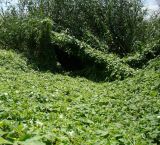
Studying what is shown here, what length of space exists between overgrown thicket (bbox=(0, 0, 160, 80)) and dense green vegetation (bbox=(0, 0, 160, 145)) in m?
0.04

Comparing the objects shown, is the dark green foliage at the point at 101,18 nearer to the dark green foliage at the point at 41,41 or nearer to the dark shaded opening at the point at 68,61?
the dark shaded opening at the point at 68,61

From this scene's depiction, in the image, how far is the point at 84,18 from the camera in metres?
20.7

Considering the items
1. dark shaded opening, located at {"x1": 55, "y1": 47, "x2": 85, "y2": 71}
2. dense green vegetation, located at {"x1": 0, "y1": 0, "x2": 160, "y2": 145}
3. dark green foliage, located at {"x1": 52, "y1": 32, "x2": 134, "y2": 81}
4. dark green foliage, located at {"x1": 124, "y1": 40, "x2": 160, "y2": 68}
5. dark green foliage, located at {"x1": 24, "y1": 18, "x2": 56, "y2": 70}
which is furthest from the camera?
dark shaded opening, located at {"x1": 55, "y1": 47, "x2": 85, "y2": 71}

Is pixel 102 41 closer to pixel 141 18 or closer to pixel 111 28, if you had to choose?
pixel 111 28

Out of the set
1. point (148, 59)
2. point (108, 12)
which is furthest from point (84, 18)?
point (148, 59)

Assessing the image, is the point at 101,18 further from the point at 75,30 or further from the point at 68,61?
the point at 68,61

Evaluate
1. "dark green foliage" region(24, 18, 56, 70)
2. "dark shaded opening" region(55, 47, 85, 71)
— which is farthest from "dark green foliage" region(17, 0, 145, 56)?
"dark green foliage" region(24, 18, 56, 70)

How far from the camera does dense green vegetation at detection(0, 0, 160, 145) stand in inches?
266

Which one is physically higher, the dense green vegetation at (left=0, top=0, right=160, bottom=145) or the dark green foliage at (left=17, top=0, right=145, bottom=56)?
the dark green foliage at (left=17, top=0, right=145, bottom=56)

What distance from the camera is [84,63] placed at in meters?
17.7

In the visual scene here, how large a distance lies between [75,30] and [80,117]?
1423 centimetres

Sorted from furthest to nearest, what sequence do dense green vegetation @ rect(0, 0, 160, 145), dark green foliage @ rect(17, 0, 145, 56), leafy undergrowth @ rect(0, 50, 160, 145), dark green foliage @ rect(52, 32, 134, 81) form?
dark green foliage @ rect(17, 0, 145, 56), dark green foliage @ rect(52, 32, 134, 81), dense green vegetation @ rect(0, 0, 160, 145), leafy undergrowth @ rect(0, 50, 160, 145)

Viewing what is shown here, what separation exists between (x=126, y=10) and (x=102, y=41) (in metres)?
2.40

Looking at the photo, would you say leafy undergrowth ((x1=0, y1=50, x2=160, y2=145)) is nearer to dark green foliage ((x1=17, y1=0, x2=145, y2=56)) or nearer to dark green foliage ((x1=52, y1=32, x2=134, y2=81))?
dark green foliage ((x1=52, y1=32, x2=134, y2=81))
